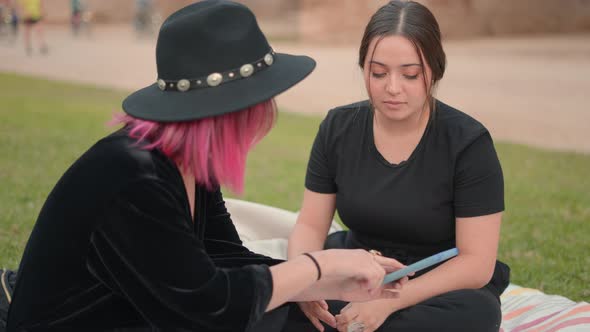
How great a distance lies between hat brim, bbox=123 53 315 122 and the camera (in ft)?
6.06

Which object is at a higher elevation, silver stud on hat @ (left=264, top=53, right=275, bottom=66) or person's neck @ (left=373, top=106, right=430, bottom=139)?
silver stud on hat @ (left=264, top=53, right=275, bottom=66)

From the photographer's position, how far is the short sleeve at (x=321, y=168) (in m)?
2.93

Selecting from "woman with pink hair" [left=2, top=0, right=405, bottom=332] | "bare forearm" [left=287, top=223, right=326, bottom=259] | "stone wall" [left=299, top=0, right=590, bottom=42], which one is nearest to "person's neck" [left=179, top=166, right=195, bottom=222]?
"woman with pink hair" [left=2, top=0, right=405, bottom=332]

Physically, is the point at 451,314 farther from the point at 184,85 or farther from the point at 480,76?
the point at 480,76

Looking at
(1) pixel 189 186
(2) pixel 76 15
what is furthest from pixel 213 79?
(2) pixel 76 15

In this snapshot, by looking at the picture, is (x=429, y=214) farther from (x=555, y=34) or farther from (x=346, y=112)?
(x=555, y=34)

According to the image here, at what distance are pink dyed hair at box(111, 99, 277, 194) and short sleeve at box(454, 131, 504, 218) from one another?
94cm

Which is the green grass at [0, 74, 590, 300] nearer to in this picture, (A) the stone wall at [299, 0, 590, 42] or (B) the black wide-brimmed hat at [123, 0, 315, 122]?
(B) the black wide-brimmed hat at [123, 0, 315, 122]

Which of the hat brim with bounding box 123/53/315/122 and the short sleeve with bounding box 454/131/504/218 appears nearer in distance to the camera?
the hat brim with bounding box 123/53/315/122

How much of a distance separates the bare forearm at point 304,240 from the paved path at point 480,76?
5822 millimetres

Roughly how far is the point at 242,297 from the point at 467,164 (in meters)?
1.06

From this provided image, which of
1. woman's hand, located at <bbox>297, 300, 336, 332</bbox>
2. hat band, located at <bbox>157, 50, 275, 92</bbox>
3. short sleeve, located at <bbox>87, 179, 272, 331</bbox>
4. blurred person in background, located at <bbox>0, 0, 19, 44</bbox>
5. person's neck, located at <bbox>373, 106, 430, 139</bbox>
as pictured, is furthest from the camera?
blurred person in background, located at <bbox>0, 0, 19, 44</bbox>

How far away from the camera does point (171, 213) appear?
1.84m

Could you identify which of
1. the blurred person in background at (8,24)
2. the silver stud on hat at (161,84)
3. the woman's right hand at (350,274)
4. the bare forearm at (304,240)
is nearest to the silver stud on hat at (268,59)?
the silver stud on hat at (161,84)
